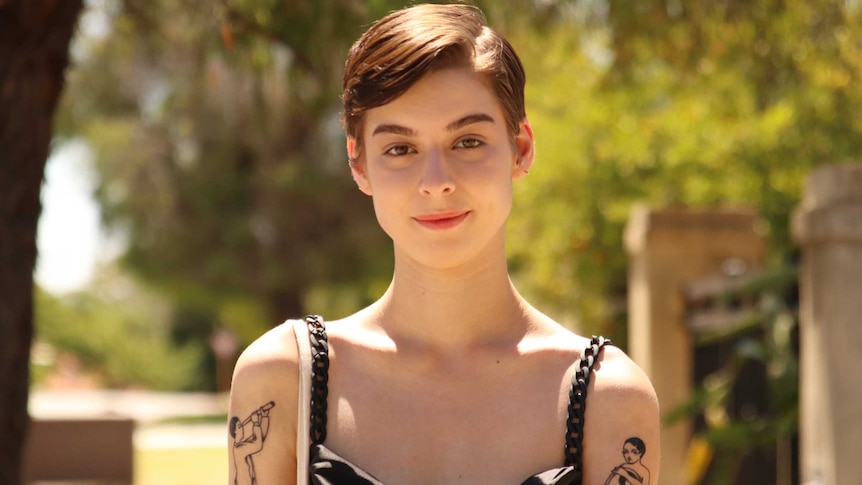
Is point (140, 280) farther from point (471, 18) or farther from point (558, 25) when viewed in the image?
point (471, 18)

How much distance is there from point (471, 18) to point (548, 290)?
8.55 metres

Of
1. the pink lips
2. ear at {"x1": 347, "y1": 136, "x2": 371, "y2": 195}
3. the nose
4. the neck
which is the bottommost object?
the neck

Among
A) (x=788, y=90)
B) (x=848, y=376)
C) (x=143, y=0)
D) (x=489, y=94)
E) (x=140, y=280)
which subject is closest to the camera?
(x=489, y=94)

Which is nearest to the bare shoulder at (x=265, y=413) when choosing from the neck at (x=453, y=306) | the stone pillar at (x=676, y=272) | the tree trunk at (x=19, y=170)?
the neck at (x=453, y=306)

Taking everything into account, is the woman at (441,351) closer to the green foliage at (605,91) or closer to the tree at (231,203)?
the green foliage at (605,91)

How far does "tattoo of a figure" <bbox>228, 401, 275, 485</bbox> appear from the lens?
2.14m

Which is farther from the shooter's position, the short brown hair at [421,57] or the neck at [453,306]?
the neck at [453,306]

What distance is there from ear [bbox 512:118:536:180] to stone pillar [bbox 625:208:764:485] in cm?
558

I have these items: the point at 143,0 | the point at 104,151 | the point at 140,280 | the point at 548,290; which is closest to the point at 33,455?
the point at 548,290

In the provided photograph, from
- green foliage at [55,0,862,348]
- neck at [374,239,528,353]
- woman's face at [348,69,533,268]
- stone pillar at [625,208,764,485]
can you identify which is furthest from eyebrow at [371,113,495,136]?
stone pillar at [625,208,764,485]

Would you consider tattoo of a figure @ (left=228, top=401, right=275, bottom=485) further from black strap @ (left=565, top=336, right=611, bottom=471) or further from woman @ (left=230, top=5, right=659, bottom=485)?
black strap @ (left=565, top=336, right=611, bottom=471)

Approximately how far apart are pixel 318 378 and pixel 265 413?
0.37 feet

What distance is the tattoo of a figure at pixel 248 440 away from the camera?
214 centimetres

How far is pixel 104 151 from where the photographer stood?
80.3 ft
